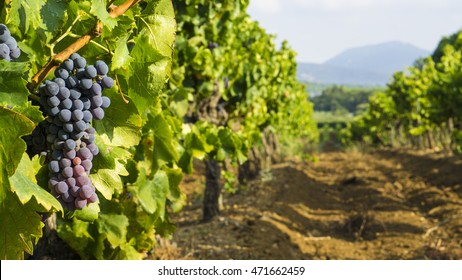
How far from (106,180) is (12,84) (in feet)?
2.00

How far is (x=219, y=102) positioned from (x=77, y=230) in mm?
6141

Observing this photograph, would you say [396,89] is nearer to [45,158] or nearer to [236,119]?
[236,119]

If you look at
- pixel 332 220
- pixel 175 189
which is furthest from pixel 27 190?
pixel 332 220

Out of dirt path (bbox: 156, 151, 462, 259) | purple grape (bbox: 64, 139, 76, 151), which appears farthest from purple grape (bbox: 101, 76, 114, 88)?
dirt path (bbox: 156, 151, 462, 259)

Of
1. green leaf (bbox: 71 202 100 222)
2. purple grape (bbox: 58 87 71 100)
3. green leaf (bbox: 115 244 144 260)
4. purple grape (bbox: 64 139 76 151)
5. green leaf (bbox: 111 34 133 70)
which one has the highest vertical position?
green leaf (bbox: 111 34 133 70)

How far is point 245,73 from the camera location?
9766mm

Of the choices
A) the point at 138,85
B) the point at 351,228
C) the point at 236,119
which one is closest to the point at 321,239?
the point at 351,228

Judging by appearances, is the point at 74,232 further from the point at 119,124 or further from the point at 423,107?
the point at 423,107

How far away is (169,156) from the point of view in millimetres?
3973

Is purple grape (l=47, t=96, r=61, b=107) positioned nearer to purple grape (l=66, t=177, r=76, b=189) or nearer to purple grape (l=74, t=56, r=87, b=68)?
purple grape (l=74, t=56, r=87, b=68)

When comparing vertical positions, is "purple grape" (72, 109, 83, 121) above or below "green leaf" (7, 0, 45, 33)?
below

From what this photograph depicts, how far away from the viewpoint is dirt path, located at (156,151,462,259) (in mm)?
8523

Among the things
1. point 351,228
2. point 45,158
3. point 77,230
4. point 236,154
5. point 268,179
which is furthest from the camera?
point 268,179

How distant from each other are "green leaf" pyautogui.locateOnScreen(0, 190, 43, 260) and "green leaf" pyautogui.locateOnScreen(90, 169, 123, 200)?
372mm
